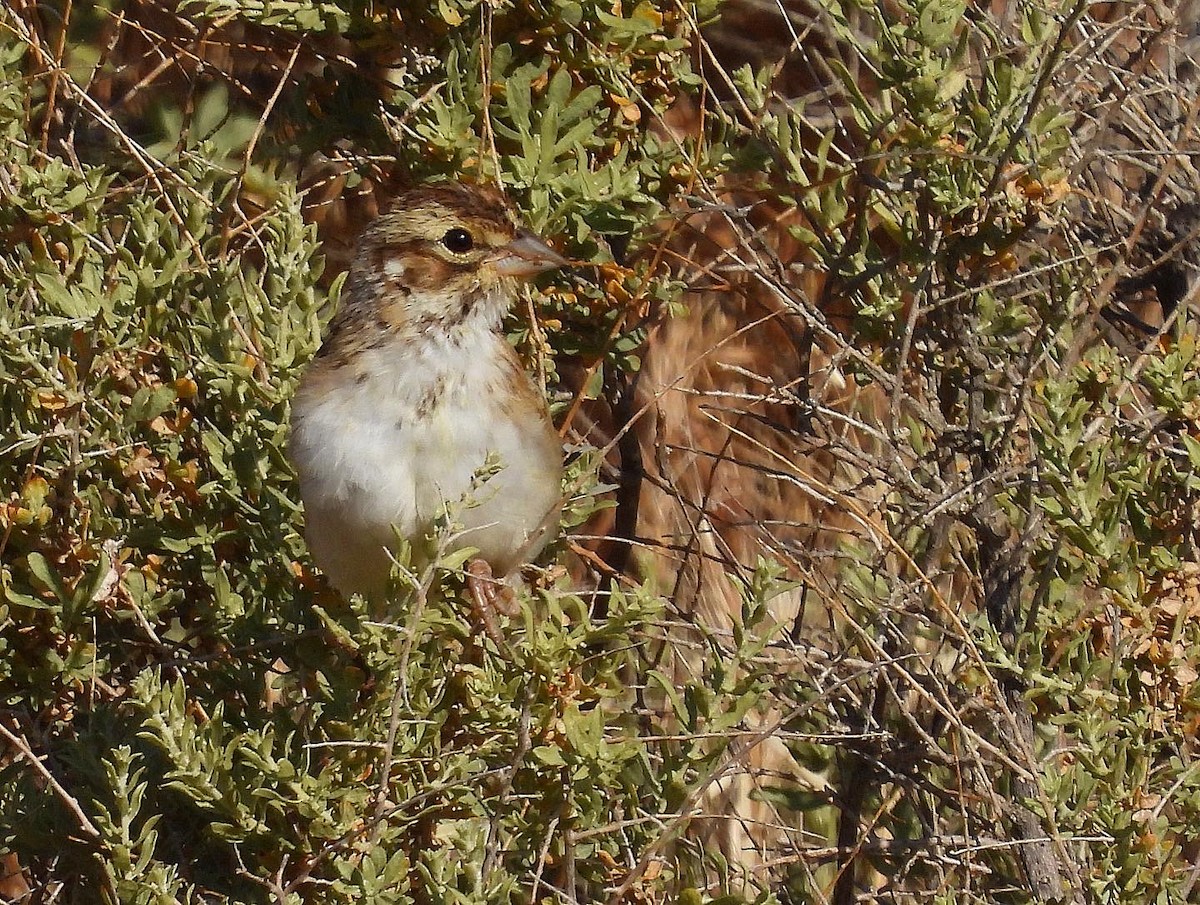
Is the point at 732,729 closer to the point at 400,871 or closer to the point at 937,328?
the point at 400,871

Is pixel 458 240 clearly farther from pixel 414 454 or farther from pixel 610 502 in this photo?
pixel 610 502

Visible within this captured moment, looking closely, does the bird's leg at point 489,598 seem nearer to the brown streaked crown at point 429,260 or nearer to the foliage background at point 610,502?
the foliage background at point 610,502

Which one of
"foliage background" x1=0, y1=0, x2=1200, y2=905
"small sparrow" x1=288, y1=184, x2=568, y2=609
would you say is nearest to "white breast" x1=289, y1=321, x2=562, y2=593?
"small sparrow" x1=288, y1=184, x2=568, y2=609

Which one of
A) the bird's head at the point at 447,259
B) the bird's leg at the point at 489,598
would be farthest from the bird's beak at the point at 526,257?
the bird's leg at the point at 489,598

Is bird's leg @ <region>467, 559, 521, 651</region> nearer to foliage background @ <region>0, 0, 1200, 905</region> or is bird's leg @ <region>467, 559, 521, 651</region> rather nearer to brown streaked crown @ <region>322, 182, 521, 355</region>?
foliage background @ <region>0, 0, 1200, 905</region>

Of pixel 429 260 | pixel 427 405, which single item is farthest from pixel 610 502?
pixel 429 260
